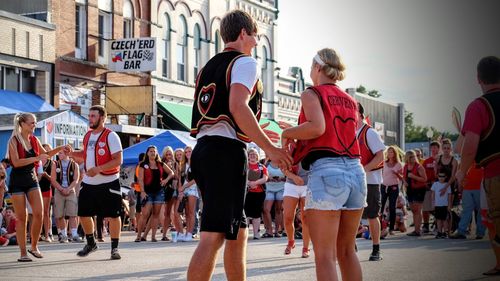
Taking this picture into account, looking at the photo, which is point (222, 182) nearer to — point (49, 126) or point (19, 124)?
point (19, 124)

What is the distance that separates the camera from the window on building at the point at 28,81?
95.6 ft

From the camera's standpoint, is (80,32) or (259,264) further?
(80,32)

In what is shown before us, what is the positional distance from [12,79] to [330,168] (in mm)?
23867

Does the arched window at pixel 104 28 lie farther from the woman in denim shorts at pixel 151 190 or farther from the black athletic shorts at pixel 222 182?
the black athletic shorts at pixel 222 182

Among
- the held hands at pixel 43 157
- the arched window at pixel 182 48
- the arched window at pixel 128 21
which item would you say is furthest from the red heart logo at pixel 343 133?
the arched window at pixel 182 48

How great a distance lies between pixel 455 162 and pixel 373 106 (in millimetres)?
28159

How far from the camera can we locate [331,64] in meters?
6.68

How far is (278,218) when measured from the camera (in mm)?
20812

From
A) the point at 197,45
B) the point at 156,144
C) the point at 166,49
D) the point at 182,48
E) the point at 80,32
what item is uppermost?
the point at 197,45

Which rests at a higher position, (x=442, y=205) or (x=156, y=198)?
(x=156, y=198)

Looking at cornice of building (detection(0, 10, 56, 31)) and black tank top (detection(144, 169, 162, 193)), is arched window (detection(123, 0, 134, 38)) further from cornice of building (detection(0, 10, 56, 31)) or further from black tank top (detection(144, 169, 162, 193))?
black tank top (detection(144, 169, 162, 193))

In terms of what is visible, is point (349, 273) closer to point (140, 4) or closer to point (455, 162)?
point (455, 162)

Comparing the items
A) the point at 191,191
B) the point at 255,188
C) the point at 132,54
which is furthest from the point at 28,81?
the point at 191,191

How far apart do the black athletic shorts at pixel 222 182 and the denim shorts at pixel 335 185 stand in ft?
2.06
